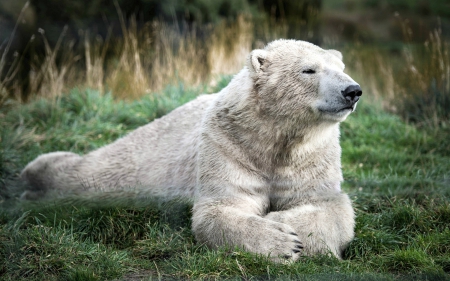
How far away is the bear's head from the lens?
3723 mm

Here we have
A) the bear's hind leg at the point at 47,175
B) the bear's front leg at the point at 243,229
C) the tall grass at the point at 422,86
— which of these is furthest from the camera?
the tall grass at the point at 422,86

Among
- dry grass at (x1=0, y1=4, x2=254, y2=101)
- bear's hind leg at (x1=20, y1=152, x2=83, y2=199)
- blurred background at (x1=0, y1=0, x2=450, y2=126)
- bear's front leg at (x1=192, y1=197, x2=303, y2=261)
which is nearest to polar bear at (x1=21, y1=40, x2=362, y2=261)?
bear's front leg at (x1=192, y1=197, x2=303, y2=261)

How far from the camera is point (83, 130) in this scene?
22.7ft

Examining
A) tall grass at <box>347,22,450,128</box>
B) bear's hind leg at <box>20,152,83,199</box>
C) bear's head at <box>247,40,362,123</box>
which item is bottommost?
bear's hind leg at <box>20,152,83,199</box>

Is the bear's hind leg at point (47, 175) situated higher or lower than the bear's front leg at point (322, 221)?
lower

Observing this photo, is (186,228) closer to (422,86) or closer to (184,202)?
(184,202)

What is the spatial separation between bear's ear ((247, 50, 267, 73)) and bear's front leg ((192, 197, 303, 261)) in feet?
3.19

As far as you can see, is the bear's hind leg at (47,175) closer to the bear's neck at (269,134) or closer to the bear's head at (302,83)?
the bear's neck at (269,134)

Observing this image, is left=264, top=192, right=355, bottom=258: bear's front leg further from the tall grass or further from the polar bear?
the tall grass

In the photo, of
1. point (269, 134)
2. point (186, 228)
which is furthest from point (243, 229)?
point (269, 134)

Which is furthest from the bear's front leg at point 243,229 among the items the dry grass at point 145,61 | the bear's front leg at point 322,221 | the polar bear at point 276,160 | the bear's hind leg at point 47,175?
the dry grass at point 145,61

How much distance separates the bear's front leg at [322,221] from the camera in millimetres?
3684

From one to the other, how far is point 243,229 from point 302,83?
1130mm

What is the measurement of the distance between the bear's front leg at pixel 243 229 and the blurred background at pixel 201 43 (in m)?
3.94
